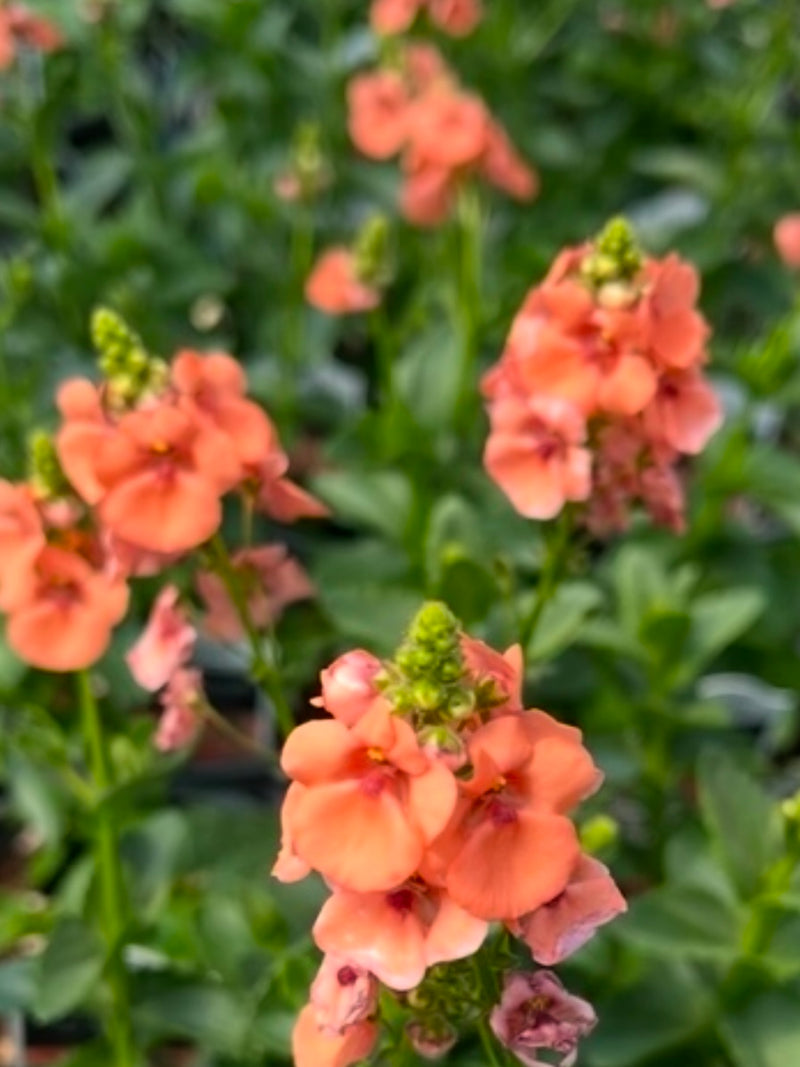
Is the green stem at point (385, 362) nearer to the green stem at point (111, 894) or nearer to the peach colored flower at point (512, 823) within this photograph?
the green stem at point (111, 894)

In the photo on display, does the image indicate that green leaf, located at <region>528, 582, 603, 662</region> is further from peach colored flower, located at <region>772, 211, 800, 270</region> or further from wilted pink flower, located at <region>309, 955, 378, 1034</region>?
peach colored flower, located at <region>772, 211, 800, 270</region>

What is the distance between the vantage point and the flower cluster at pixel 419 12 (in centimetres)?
170

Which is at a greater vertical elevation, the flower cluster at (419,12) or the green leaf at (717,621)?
the flower cluster at (419,12)

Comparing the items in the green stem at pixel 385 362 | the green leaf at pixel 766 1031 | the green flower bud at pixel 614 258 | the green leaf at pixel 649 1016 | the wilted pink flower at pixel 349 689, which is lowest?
the green leaf at pixel 649 1016

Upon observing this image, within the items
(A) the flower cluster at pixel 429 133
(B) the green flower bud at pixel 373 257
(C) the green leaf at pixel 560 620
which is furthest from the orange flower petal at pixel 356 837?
(A) the flower cluster at pixel 429 133

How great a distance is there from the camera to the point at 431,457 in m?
1.48

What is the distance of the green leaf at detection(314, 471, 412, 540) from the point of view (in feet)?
4.58

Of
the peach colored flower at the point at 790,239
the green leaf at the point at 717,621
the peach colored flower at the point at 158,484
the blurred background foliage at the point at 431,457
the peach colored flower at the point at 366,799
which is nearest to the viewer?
the peach colored flower at the point at 366,799

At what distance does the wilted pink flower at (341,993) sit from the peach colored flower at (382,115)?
3.60ft

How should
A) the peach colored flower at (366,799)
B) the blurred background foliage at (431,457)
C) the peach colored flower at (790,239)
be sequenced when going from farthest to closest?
the peach colored flower at (790,239), the blurred background foliage at (431,457), the peach colored flower at (366,799)

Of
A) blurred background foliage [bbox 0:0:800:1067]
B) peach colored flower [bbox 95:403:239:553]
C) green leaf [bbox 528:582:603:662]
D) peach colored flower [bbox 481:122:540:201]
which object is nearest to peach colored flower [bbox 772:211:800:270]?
blurred background foliage [bbox 0:0:800:1067]

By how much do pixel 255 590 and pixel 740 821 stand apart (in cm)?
38

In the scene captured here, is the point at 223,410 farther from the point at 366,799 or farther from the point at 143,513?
the point at 366,799

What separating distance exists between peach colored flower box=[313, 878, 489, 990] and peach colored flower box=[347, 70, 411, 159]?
1100 millimetres
